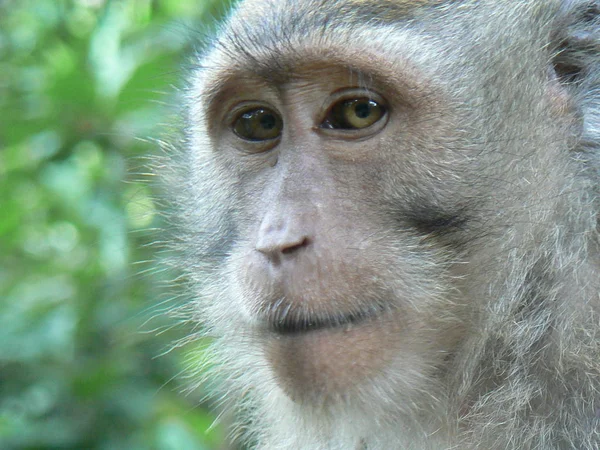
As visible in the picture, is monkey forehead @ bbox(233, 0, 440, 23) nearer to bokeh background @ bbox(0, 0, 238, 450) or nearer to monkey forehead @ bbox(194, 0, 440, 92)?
monkey forehead @ bbox(194, 0, 440, 92)

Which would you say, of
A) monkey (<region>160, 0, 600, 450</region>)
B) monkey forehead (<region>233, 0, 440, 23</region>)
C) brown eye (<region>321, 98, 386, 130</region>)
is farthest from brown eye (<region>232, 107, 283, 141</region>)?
monkey forehead (<region>233, 0, 440, 23</region>)

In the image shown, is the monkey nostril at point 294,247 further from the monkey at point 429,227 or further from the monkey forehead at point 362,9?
the monkey forehead at point 362,9

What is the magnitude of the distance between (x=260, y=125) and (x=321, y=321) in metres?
0.98

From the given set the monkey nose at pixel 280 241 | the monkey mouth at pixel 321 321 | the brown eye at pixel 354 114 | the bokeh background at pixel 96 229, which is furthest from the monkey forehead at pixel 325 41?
the bokeh background at pixel 96 229

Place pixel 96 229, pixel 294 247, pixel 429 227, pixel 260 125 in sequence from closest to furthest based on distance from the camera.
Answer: pixel 294 247 < pixel 429 227 < pixel 260 125 < pixel 96 229

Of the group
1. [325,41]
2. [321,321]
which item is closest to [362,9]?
[325,41]

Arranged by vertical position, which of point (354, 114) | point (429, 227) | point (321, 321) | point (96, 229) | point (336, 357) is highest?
point (354, 114)

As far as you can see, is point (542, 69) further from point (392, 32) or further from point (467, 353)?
point (467, 353)

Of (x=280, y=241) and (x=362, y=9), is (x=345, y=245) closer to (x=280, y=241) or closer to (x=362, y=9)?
(x=280, y=241)

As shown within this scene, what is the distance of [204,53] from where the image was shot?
12.8 ft

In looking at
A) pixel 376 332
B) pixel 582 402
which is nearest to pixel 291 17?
pixel 376 332

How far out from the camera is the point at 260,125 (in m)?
3.33

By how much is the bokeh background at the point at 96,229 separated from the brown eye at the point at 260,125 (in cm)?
93

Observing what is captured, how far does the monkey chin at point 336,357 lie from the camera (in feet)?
8.80
